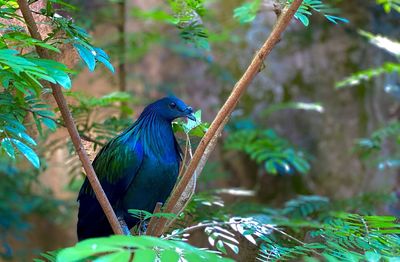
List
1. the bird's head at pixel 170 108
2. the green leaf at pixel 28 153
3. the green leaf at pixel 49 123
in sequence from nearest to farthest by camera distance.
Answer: the green leaf at pixel 28 153, the green leaf at pixel 49 123, the bird's head at pixel 170 108

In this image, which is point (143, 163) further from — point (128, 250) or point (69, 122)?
point (128, 250)

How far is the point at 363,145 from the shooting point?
11.6 ft

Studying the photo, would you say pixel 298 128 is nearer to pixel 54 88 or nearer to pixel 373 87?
pixel 373 87

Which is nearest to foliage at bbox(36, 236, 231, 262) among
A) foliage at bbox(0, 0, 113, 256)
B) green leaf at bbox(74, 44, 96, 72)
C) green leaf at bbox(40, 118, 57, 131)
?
Result: foliage at bbox(0, 0, 113, 256)

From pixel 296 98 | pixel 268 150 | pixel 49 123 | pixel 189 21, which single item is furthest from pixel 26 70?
pixel 296 98

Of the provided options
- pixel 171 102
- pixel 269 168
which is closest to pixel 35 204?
pixel 269 168

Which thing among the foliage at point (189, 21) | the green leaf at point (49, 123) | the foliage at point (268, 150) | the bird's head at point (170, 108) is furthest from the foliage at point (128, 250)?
the foliage at point (268, 150)

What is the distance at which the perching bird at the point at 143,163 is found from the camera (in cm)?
229

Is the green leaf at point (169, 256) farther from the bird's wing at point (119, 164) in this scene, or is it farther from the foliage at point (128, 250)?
the bird's wing at point (119, 164)

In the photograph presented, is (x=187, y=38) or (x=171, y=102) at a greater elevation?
(x=187, y=38)

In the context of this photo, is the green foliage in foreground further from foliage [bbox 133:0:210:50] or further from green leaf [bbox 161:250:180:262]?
foliage [bbox 133:0:210:50]

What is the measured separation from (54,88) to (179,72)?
411 cm

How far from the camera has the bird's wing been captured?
2281 millimetres

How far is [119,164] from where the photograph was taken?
228 cm
